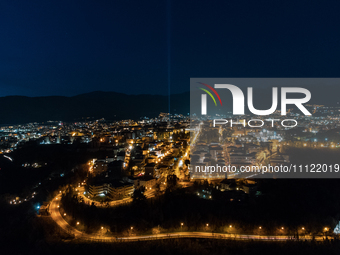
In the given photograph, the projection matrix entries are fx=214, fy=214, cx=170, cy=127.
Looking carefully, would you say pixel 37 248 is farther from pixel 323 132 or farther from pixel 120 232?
pixel 323 132

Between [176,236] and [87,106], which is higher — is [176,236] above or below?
below

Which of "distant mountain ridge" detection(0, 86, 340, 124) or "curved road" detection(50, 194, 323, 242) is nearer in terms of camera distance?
"curved road" detection(50, 194, 323, 242)

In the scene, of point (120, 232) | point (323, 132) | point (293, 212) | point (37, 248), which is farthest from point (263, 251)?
point (323, 132)

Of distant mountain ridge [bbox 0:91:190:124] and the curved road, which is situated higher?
distant mountain ridge [bbox 0:91:190:124]

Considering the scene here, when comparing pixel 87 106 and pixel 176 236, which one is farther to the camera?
pixel 87 106

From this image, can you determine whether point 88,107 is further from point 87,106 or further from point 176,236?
point 176,236

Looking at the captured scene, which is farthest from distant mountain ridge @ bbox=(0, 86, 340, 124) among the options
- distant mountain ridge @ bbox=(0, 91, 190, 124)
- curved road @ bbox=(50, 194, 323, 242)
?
curved road @ bbox=(50, 194, 323, 242)

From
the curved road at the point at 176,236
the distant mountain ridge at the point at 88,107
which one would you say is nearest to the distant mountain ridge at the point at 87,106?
the distant mountain ridge at the point at 88,107

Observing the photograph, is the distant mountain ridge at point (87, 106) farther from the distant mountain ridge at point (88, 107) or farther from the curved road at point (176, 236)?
the curved road at point (176, 236)

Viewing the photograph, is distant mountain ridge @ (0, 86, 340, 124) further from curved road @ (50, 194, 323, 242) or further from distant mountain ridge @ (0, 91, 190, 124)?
curved road @ (50, 194, 323, 242)

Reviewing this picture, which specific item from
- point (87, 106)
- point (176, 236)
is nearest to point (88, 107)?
point (87, 106)

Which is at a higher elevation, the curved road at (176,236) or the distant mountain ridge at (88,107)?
the distant mountain ridge at (88,107)
